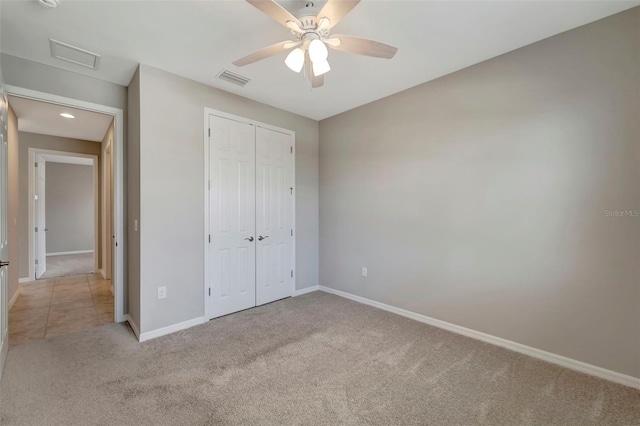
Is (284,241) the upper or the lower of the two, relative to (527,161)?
lower

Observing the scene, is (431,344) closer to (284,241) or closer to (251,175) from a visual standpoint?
(284,241)

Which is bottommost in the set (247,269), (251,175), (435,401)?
(435,401)

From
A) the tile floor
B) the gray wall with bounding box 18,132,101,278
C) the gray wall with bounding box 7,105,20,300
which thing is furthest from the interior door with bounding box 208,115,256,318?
the gray wall with bounding box 18,132,101,278

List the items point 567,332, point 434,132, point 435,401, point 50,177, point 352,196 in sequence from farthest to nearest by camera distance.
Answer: point 50,177 → point 352,196 → point 434,132 → point 567,332 → point 435,401

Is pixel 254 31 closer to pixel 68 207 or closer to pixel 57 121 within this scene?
pixel 57 121

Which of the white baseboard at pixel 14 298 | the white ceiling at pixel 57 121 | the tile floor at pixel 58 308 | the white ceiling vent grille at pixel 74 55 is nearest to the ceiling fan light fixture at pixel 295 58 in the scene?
the white ceiling vent grille at pixel 74 55

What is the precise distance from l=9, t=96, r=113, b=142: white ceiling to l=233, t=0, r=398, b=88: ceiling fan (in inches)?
108

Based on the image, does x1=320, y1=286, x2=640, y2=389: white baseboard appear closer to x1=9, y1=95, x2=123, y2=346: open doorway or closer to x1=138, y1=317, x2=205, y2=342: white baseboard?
x1=138, y1=317, x2=205, y2=342: white baseboard

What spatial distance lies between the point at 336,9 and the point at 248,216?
2523 millimetres

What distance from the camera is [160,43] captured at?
2355mm

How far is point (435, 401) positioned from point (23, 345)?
357 centimetres

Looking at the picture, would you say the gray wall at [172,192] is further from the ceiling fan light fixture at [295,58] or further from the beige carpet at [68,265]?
the beige carpet at [68,265]

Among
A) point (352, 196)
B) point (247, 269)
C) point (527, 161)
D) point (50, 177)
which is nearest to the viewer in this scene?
point (527, 161)

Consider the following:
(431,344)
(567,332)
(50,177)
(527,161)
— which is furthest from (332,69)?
(50,177)
